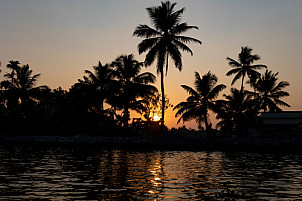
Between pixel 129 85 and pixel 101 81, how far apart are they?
7.20 meters

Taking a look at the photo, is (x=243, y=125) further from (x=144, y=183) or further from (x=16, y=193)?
(x=16, y=193)

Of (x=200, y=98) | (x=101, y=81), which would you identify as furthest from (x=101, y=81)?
(x=200, y=98)

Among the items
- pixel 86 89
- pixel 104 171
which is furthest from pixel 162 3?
pixel 104 171

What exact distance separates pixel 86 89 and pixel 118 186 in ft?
152

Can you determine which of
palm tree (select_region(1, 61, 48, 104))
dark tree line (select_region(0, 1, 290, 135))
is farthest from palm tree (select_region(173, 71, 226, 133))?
palm tree (select_region(1, 61, 48, 104))

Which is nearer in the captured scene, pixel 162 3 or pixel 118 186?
pixel 118 186

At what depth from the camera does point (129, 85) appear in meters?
56.4

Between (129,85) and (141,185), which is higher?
(129,85)

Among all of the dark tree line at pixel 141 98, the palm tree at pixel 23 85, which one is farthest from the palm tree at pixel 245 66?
the palm tree at pixel 23 85

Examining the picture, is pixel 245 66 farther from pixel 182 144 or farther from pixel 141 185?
pixel 141 185

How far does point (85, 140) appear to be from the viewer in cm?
4612

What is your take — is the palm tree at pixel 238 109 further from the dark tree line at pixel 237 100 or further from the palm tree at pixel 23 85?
the palm tree at pixel 23 85

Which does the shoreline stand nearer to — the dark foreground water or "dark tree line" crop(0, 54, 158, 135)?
"dark tree line" crop(0, 54, 158, 135)

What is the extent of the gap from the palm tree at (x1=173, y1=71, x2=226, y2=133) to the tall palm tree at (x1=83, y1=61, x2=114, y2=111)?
451 inches
